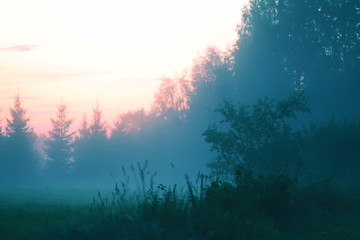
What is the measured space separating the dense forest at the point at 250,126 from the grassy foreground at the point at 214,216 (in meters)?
0.07

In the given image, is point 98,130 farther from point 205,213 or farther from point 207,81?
point 205,213

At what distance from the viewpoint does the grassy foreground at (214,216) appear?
5.83 metres

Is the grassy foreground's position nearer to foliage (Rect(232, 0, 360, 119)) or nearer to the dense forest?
the dense forest

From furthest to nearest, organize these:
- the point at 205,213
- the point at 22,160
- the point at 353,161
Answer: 1. the point at 22,160
2. the point at 353,161
3. the point at 205,213

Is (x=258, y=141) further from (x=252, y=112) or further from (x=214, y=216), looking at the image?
(x=214, y=216)

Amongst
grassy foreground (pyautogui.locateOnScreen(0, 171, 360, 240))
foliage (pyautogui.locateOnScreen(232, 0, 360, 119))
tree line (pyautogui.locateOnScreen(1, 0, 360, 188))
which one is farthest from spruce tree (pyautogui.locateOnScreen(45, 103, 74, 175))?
grassy foreground (pyautogui.locateOnScreen(0, 171, 360, 240))

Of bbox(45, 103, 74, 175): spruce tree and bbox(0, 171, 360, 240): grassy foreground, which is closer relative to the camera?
bbox(0, 171, 360, 240): grassy foreground

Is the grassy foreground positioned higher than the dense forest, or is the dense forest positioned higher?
the dense forest

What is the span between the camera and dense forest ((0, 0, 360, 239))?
48.7 ft

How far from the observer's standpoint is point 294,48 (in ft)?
128

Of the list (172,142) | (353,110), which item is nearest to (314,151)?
(353,110)

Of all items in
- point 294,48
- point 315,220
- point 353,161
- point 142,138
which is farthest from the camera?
point 142,138

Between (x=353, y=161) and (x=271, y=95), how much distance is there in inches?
761

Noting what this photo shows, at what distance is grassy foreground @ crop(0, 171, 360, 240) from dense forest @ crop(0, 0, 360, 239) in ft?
0.22
